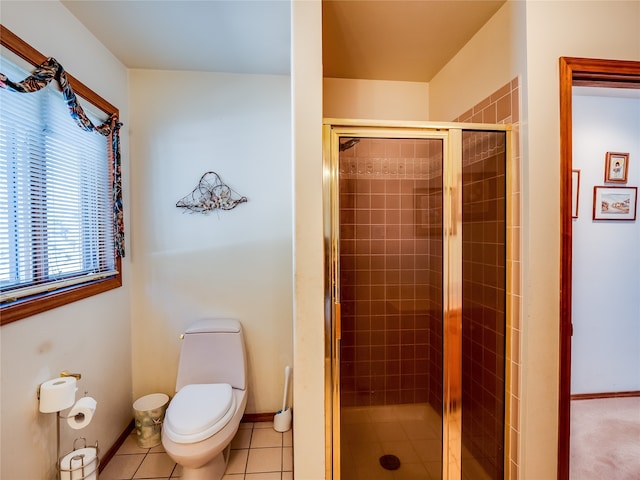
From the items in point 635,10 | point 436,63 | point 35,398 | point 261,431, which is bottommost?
point 261,431

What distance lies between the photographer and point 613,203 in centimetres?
240

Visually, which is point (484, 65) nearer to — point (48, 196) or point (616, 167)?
point (616, 167)

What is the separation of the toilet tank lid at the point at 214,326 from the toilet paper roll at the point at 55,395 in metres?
0.70

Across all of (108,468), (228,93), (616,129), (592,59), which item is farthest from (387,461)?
(616,129)

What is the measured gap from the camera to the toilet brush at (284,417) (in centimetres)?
208

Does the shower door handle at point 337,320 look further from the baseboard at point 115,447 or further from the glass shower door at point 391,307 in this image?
the baseboard at point 115,447

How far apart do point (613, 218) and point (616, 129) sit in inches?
29.0

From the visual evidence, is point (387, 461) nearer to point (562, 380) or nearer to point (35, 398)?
point (562, 380)

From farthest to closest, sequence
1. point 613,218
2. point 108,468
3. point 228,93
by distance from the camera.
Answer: point 613,218 < point 228,93 < point 108,468

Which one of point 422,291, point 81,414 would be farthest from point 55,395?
point 422,291

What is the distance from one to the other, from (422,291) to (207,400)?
136 centimetres

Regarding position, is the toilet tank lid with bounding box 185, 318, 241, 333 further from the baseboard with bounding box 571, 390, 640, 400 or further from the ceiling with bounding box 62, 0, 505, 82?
the baseboard with bounding box 571, 390, 640, 400

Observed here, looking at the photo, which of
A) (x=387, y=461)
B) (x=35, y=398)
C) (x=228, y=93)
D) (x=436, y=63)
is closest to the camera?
(x=35, y=398)

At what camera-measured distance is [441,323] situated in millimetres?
1517
